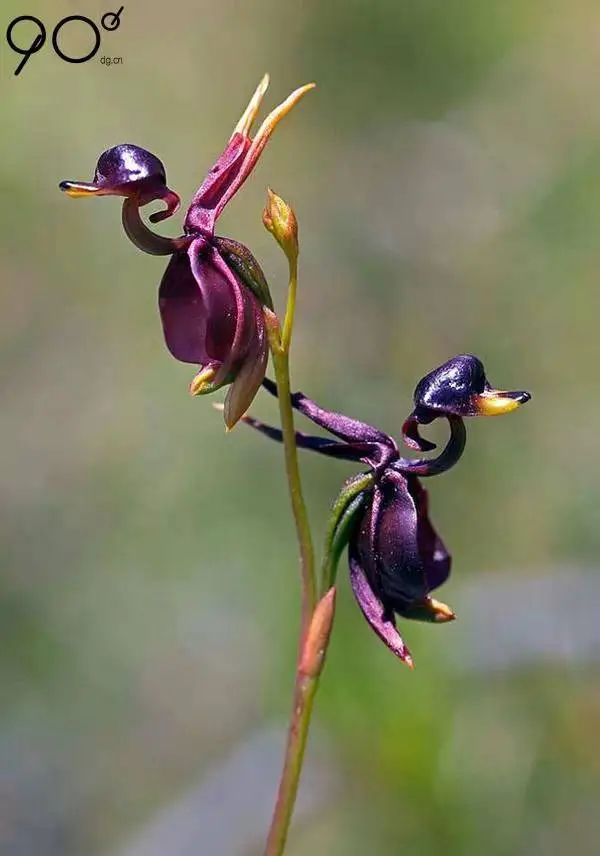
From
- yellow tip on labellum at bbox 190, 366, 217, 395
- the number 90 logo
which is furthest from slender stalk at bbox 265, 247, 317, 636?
the number 90 logo

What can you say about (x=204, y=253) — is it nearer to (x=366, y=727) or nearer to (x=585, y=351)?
(x=366, y=727)

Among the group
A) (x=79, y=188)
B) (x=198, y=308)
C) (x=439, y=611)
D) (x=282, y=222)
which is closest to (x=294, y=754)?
(x=439, y=611)

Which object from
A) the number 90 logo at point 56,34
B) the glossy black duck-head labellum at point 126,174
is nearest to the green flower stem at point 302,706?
the glossy black duck-head labellum at point 126,174

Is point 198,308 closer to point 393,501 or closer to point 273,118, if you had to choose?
point 273,118

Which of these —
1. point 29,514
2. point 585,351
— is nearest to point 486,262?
point 585,351

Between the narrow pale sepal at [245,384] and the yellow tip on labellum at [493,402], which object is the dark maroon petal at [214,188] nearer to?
the narrow pale sepal at [245,384]
